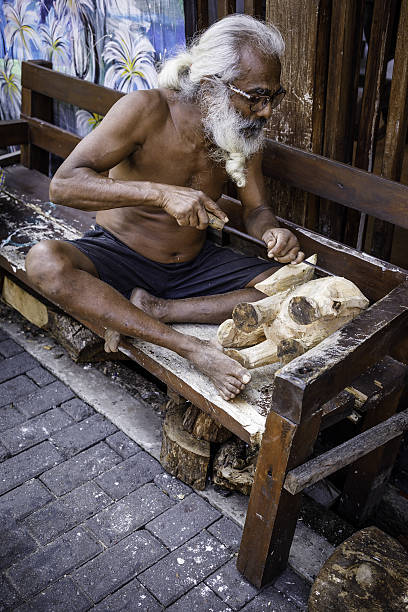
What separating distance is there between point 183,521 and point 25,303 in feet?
6.47

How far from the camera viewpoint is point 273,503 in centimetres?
242

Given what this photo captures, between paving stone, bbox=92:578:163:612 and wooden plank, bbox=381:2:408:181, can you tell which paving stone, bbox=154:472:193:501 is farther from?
wooden plank, bbox=381:2:408:181

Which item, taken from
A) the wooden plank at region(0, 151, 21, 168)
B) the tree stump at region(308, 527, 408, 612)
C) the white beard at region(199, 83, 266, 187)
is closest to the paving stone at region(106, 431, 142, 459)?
the tree stump at region(308, 527, 408, 612)

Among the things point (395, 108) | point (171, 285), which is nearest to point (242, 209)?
point (171, 285)

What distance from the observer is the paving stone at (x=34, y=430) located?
3.29m

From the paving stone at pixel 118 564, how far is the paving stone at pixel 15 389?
1223 mm

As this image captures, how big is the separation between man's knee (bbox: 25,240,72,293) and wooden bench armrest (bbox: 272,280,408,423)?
130cm

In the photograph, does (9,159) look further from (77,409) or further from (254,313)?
(254,313)

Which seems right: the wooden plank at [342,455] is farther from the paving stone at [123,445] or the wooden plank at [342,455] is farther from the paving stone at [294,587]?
the paving stone at [123,445]

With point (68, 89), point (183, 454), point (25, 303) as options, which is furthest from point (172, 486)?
point (68, 89)

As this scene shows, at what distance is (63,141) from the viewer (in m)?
4.66

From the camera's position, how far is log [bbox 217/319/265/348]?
114 inches

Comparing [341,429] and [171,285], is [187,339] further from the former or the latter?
[341,429]

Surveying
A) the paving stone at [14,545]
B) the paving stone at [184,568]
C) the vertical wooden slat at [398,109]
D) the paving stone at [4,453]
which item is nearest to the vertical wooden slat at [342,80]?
the vertical wooden slat at [398,109]
